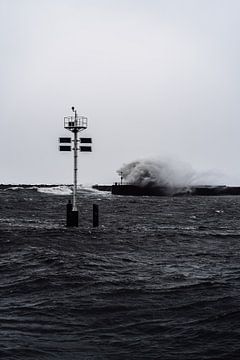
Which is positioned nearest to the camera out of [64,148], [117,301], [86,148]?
[117,301]

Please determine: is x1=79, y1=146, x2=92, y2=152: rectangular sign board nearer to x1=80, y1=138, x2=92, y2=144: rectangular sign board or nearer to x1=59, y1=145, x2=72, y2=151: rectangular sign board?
x1=80, y1=138, x2=92, y2=144: rectangular sign board

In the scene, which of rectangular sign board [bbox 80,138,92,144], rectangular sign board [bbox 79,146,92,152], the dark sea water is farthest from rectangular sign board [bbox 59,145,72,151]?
the dark sea water

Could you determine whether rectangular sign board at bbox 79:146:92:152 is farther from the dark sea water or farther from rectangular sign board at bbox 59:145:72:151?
the dark sea water

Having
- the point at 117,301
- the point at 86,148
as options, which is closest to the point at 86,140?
the point at 86,148

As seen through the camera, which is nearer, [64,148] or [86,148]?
[64,148]

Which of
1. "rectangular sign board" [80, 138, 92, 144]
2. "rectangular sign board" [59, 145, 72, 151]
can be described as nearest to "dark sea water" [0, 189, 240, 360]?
"rectangular sign board" [59, 145, 72, 151]

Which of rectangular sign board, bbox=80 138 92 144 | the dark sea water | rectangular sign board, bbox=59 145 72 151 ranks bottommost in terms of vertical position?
the dark sea water

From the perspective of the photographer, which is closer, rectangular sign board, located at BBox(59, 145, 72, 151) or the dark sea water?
the dark sea water

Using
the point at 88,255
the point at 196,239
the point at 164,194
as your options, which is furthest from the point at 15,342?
the point at 164,194

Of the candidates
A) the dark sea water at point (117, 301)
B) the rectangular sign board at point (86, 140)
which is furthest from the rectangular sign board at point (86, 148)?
the dark sea water at point (117, 301)

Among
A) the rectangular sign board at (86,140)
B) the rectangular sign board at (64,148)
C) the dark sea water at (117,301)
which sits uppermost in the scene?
the rectangular sign board at (86,140)

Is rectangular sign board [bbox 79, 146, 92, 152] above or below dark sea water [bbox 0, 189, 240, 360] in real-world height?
above

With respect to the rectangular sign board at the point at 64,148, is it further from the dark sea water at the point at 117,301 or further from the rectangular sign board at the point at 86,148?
the dark sea water at the point at 117,301

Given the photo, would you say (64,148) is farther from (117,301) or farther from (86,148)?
(117,301)
